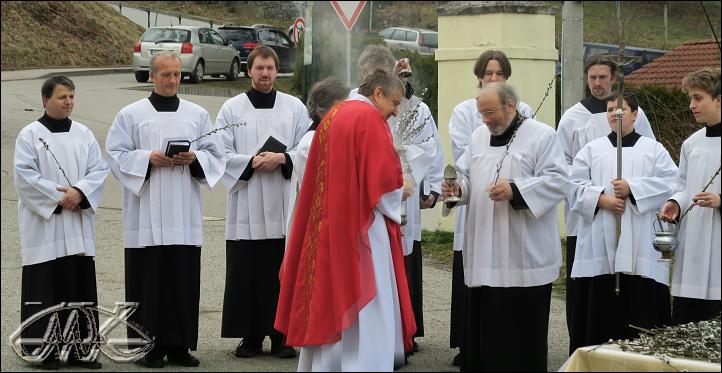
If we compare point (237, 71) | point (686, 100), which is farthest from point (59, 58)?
point (686, 100)

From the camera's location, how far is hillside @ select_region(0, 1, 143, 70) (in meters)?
17.2

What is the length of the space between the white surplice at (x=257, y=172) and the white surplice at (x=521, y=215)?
62.6 inches

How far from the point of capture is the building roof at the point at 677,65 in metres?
15.4

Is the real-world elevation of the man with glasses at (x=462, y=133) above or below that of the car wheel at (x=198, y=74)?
below

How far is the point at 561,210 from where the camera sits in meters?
12.7

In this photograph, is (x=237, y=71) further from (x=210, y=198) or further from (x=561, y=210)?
(x=561, y=210)

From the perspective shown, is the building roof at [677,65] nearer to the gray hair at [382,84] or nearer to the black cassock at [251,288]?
the black cassock at [251,288]

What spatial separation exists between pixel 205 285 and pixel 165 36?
15528 mm

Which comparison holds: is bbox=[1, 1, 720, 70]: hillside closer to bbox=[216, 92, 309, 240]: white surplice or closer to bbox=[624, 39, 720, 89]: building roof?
bbox=[624, 39, 720, 89]: building roof

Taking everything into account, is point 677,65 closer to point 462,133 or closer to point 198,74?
point 462,133

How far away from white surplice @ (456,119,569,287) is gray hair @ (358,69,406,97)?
2.77ft

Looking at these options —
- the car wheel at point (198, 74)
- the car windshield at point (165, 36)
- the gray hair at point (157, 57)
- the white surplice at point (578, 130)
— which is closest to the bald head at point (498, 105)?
the white surplice at point (578, 130)

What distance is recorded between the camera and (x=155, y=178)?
25.8ft

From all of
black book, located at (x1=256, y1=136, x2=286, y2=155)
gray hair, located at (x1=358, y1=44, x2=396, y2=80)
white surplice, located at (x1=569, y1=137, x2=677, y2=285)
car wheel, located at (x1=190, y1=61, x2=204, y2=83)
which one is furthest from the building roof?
car wheel, located at (x1=190, y1=61, x2=204, y2=83)
